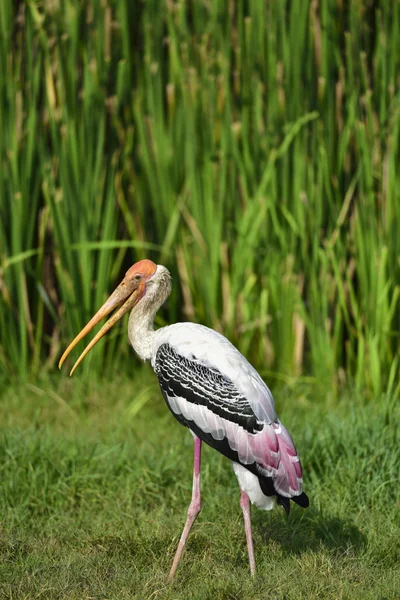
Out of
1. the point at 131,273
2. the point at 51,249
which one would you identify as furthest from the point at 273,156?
the point at 131,273

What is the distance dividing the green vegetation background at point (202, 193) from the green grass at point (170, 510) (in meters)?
0.05

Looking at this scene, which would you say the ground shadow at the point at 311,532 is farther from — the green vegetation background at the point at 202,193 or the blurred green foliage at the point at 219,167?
the blurred green foliage at the point at 219,167

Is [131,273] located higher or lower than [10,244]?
higher

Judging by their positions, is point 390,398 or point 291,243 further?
point 291,243

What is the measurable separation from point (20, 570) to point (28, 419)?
6.28ft

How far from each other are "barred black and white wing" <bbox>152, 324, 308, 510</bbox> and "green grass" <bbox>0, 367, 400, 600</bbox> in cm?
33

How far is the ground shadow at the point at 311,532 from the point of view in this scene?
374 cm

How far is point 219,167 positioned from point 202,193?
163mm

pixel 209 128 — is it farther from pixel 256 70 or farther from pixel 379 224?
pixel 379 224

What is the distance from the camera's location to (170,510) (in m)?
4.19

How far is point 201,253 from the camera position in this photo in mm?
5457

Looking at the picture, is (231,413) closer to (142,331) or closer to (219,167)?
(142,331)

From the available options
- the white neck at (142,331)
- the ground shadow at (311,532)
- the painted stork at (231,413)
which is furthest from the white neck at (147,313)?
the ground shadow at (311,532)

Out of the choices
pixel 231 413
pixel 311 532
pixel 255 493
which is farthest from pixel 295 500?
pixel 311 532
